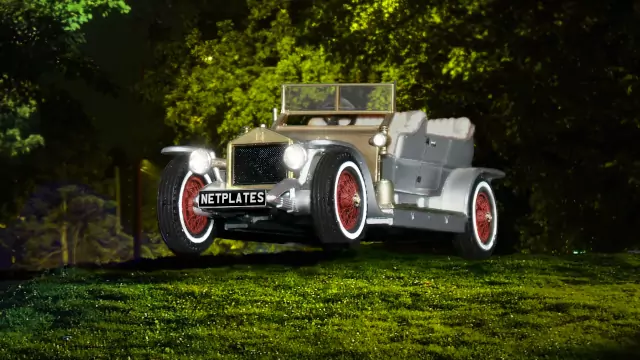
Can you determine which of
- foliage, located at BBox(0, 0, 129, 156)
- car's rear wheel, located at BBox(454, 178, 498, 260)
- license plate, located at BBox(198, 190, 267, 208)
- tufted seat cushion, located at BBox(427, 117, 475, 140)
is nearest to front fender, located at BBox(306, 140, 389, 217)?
license plate, located at BBox(198, 190, 267, 208)

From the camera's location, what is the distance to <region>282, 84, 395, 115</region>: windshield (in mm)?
14641

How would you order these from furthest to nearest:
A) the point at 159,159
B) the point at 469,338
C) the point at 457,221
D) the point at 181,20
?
the point at 159,159, the point at 181,20, the point at 457,221, the point at 469,338

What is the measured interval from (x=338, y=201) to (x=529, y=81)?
42.7 ft

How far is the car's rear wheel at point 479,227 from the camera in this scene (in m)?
15.2

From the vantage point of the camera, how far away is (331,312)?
491 inches

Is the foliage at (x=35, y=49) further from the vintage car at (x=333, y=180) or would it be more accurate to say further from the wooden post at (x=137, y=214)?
the wooden post at (x=137, y=214)

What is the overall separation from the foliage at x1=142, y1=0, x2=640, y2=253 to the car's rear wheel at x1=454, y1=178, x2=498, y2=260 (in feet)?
26.0

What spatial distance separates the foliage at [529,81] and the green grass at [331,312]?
857 centimetres

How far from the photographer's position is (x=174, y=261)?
17453 millimetres

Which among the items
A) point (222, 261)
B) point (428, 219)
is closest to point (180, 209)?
point (428, 219)

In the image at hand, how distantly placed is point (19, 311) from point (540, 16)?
14.4 metres

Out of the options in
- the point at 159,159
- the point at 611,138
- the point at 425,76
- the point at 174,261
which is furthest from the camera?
the point at 159,159

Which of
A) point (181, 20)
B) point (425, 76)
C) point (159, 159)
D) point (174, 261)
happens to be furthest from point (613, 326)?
point (159, 159)

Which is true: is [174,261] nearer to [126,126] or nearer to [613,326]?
[613,326]
